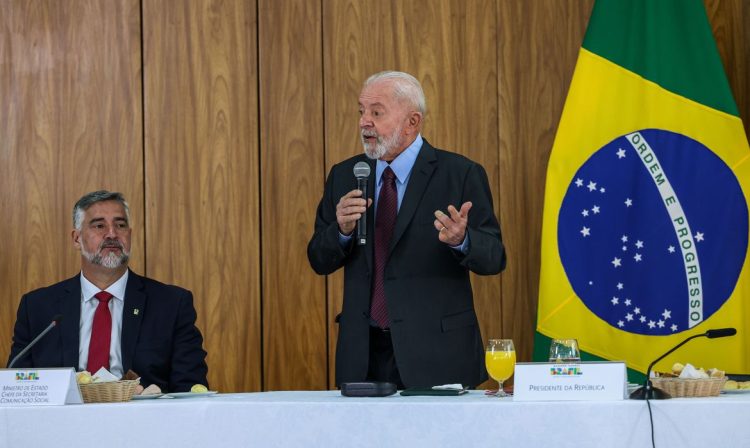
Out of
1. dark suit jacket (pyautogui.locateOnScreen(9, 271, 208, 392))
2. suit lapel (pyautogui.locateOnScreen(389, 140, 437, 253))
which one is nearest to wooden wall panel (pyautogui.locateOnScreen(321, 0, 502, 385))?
dark suit jacket (pyautogui.locateOnScreen(9, 271, 208, 392))

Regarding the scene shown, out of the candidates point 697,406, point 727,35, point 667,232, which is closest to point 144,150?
point 667,232

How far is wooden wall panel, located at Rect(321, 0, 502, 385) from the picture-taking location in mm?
4758

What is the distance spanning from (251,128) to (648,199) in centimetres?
176

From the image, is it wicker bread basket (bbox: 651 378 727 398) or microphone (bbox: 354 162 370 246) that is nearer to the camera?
wicker bread basket (bbox: 651 378 727 398)

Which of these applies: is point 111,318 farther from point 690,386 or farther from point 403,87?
point 690,386

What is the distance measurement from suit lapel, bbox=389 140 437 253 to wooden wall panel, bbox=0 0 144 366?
173 cm

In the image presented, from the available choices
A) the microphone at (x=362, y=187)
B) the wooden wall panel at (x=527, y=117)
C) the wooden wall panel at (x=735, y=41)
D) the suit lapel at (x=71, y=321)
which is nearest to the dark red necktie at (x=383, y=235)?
the microphone at (x=362, y=187)

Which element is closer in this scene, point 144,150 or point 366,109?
point 366,109

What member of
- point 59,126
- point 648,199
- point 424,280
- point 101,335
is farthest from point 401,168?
point 59,126

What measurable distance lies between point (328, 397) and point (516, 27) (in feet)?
9.02

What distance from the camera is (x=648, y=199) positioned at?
4.32m

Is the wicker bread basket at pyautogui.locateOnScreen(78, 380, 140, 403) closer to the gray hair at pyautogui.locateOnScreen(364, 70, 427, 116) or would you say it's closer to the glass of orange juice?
the glass of orange juice

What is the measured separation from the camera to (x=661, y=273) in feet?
14.1

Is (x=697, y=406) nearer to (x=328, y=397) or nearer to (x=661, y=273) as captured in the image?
(x=328, y=397)
